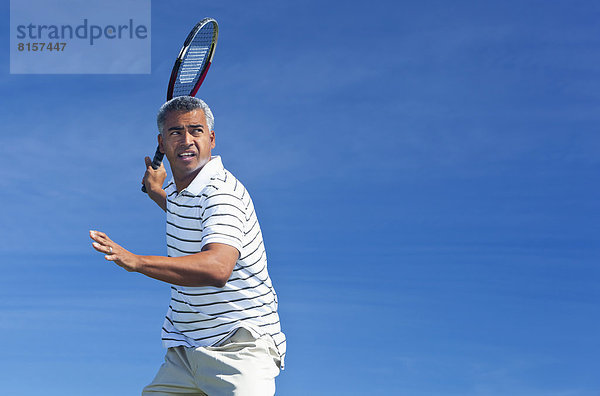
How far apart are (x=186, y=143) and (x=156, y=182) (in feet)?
5.43

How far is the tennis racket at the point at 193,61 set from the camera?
25.5 feet

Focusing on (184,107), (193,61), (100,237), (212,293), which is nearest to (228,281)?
(212,293)

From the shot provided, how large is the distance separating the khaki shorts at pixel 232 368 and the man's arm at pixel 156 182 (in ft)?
6.36

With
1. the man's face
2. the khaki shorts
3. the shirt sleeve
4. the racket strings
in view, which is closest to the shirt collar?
the man's face

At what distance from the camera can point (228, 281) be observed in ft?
19.6

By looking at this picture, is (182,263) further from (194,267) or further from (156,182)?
Result: (156,182)

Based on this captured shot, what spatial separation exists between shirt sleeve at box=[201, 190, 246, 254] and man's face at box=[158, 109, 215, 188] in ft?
1.92

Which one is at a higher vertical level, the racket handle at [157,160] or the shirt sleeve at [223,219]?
the racket handle at [157,160]

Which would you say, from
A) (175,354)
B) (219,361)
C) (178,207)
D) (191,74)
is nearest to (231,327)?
(219,361)

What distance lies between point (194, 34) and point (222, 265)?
3326mm

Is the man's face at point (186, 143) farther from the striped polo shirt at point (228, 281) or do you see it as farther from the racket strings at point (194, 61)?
the racket strings at point (194, 61)

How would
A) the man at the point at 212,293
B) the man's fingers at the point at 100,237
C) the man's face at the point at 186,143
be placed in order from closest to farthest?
1. the man's fingers at the point at 100,237
2. the man at the point at 212,293
3. the man's face at the point at 186,143

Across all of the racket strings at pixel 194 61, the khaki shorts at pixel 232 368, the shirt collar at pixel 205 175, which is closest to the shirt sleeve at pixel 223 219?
the shirt collar at pixel 205 175

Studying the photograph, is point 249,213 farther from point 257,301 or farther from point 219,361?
point 219,361
